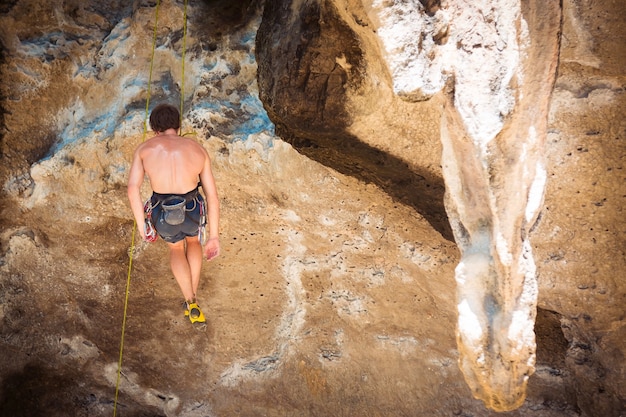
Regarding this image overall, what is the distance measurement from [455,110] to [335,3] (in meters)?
0.80

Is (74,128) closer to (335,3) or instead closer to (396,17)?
(335,3)

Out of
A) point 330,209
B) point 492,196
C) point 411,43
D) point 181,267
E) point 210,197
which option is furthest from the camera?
point 330,209

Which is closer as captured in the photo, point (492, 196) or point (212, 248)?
point (492, 196)

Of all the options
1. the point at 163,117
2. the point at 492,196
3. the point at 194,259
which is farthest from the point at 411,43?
the point at 194,259

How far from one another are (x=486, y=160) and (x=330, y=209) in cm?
146

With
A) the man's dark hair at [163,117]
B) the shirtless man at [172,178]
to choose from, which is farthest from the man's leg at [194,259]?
the man's dark hair at [163,117]

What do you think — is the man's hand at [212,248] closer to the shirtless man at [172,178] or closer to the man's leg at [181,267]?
the shirtless man at [172,178]

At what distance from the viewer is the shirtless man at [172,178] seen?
365cm

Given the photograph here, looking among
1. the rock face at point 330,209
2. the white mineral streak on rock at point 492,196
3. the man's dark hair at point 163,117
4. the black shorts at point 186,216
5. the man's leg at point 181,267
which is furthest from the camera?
the man's leg at point 181,267

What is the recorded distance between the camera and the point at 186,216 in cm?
378

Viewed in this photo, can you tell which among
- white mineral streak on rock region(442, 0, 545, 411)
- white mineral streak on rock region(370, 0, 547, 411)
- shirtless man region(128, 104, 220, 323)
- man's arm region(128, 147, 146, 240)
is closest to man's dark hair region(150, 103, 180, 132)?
shirtless man region(128, 104, 220, 323)

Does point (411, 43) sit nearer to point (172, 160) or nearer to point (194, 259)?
point (172, 160)

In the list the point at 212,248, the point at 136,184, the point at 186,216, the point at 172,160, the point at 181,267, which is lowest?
the point at 181,267

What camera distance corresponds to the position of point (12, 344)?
535cm
